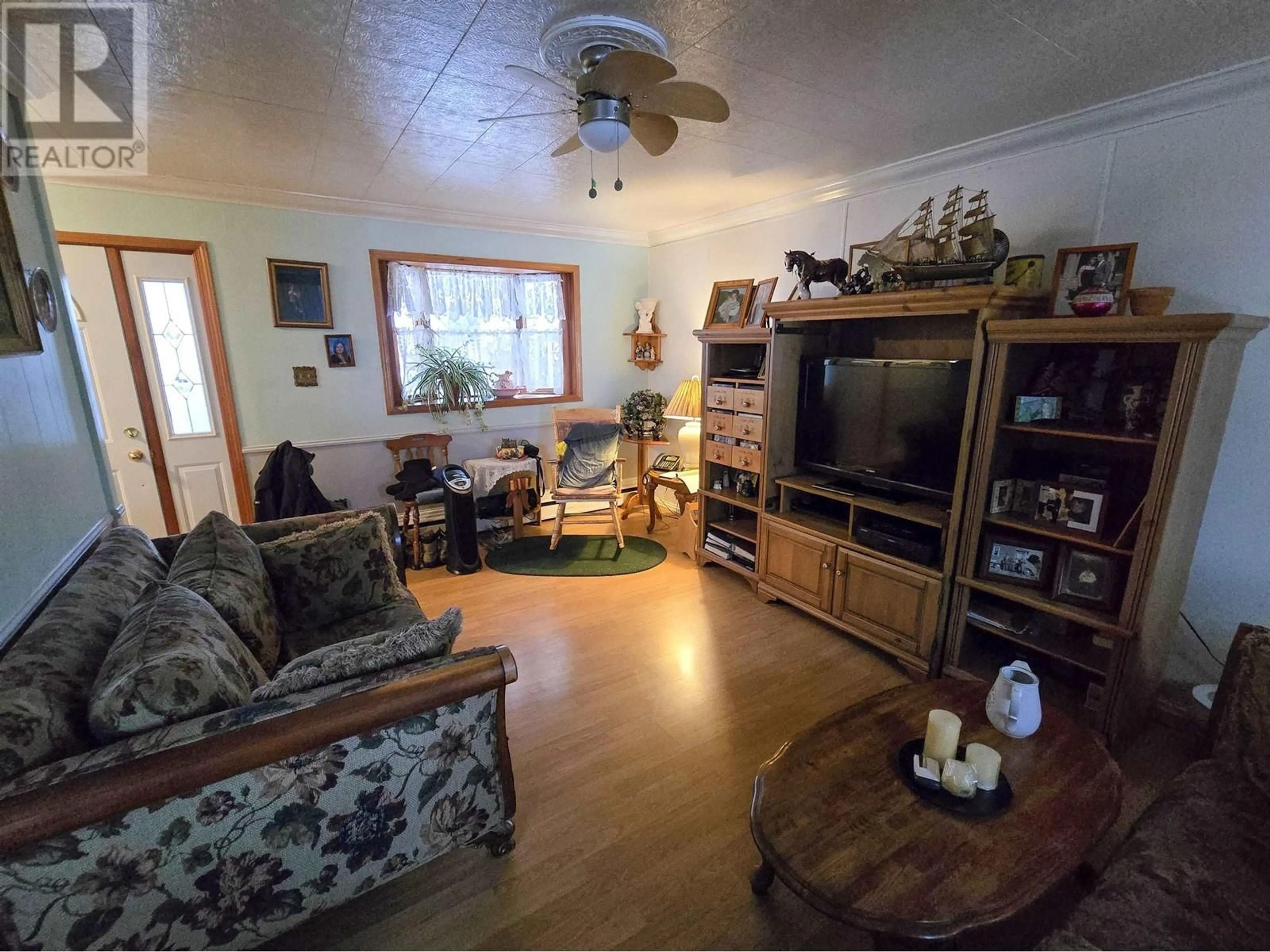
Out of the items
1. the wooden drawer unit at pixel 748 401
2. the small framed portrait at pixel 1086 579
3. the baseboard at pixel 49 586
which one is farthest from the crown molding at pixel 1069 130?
the baseboard at pixel 49 586

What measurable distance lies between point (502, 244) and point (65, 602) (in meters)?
3.75

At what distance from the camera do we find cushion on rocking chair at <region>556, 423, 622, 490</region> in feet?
13.3

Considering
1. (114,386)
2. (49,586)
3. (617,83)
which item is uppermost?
(617,83)

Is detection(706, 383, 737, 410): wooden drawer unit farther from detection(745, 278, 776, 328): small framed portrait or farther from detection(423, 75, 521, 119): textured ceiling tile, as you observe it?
detection(423, 75, 521, 119): textured ceiling tile

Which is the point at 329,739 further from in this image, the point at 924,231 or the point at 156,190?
the point at 156,190

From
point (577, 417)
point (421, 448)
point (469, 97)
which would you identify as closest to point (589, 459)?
point (577, 417)

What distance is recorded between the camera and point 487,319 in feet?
14.7

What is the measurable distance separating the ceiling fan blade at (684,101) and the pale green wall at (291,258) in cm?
280

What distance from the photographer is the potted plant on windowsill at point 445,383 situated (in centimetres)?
420

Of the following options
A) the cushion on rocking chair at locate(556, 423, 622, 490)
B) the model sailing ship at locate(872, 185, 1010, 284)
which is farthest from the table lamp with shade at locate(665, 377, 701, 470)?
the model sailing ship at locate(872, 185, 1010, 284)

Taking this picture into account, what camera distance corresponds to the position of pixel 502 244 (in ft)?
14.4

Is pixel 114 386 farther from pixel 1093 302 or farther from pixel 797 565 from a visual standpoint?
pixel 1093 302

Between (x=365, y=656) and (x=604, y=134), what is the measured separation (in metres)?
1.73

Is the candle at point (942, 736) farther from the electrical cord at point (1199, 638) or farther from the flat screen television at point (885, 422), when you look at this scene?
the electrical cord at point (1199, 638)
